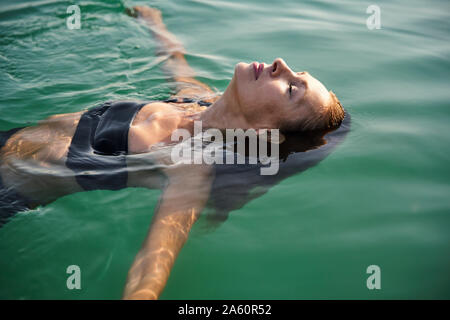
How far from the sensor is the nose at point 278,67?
3.16m

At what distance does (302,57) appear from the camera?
5.54 metres

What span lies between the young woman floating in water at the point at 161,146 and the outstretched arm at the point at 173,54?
1096 millimetres

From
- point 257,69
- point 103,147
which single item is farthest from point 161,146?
point 257,69

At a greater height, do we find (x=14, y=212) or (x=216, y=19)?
(x=216, y=19)

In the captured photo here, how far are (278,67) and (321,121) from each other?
70 centimetres

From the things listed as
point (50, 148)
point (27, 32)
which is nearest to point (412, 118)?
point (50, 148)

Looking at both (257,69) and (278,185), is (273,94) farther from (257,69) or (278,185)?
(278,185)

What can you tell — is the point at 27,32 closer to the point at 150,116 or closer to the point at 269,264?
the point at 150,116

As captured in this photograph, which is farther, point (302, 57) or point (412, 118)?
point (302, 57)

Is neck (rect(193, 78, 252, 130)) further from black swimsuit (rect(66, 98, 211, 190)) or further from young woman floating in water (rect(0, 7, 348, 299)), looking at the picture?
black swimsuit (rect(66, 98, 211, 190))

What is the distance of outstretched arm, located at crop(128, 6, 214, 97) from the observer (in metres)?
4.69

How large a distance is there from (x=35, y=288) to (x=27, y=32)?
503 cm

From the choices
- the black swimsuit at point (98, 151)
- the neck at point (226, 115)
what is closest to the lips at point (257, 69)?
the neck at point (226, 115)

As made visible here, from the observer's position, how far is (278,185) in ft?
10.5
